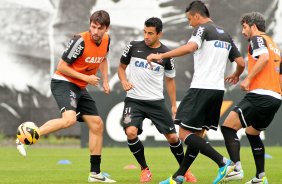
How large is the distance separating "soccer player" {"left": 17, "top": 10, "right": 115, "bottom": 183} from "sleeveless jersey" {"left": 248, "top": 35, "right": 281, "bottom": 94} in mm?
1993

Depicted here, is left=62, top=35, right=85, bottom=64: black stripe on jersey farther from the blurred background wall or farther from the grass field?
the blurred background wall

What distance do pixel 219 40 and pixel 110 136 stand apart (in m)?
9.61

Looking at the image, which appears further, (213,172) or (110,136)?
(110,136)

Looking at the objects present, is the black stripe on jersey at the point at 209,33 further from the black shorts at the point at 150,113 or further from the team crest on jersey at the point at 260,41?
the black shorts at the point at 150,113

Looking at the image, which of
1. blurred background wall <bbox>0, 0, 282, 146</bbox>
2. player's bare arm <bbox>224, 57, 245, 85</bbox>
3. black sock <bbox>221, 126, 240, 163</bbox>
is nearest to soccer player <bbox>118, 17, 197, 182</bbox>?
player's bare arm <bbox>224, 57, 245, 85</bbox>

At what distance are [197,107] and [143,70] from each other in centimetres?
184

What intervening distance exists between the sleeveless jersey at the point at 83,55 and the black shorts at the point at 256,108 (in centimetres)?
210

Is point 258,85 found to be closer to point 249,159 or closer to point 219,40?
point 219,40

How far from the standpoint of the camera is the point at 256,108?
32.8 ft

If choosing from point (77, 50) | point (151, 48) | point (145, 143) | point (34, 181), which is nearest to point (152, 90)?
point (151, 48)

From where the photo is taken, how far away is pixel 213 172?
12430 millimetres

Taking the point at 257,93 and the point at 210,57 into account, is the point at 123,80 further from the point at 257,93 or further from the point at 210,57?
the point at 257,93

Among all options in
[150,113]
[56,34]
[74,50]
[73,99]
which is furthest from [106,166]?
[56,34]

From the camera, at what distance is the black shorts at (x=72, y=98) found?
34.8ft
